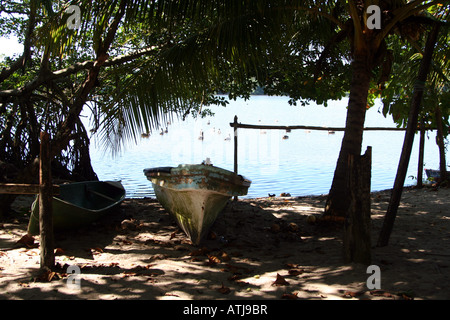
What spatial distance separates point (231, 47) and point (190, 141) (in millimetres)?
24410

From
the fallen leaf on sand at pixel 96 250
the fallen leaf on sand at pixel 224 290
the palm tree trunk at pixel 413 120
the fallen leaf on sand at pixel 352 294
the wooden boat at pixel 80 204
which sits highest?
the palm tree trunk at pixel 413 120

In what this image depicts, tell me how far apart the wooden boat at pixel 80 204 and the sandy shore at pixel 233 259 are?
262mm

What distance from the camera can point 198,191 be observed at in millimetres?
6195

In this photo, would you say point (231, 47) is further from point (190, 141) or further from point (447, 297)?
point (190, 141)

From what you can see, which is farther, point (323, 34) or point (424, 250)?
point (323, 34)

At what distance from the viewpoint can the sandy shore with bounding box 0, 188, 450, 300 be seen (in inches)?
178

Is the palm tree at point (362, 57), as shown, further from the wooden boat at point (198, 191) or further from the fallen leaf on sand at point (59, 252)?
the fallen leaf on sand at point (59, 252)

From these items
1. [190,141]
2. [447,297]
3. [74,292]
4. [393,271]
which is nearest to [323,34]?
[393,271]

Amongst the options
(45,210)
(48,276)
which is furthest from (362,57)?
(48,276)

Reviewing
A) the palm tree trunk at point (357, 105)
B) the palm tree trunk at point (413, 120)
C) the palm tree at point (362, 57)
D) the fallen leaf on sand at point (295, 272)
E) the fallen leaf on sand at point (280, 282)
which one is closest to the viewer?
the fallen leaf on sand at point (280, 282)

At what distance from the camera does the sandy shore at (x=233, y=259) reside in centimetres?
453

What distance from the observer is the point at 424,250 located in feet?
19.5

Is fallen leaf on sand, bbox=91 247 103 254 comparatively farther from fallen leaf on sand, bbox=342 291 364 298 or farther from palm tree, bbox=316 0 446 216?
palm tree, bbox=316 0 446 216

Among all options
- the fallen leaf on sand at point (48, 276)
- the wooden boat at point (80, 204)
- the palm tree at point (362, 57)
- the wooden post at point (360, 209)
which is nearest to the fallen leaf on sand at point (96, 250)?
the wooden boat at point (80, 204)
